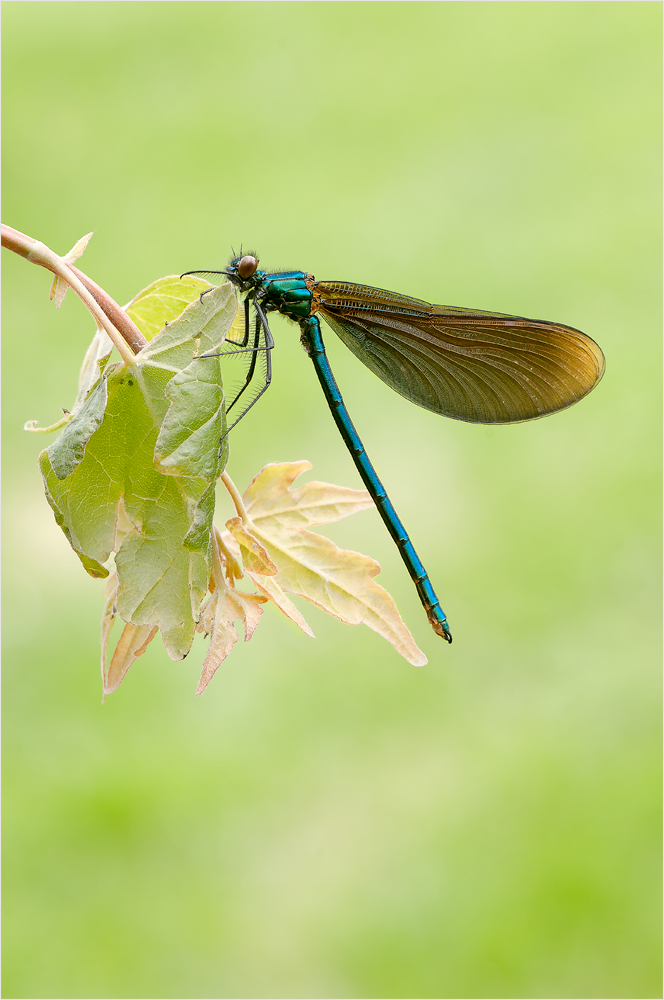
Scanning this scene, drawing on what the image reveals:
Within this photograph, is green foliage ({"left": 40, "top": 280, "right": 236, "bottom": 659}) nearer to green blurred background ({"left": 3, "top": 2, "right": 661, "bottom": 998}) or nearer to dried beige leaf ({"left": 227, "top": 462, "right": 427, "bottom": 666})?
dried beige leaf ({"left": 227, "top": 462, "right": 427, "bottom": 666})

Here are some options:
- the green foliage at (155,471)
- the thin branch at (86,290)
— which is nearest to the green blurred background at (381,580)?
the green foliage at (155,471)

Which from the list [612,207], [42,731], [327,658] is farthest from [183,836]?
[612,207]

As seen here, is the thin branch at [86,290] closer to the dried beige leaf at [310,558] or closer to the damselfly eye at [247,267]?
the dried beige leaf at [310,558]

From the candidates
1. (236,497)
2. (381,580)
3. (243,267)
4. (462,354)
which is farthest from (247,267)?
(381,580)

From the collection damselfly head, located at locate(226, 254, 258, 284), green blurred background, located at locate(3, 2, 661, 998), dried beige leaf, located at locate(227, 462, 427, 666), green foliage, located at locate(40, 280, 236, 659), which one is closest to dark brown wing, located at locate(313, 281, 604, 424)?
damselfly head, located at locate(226, 254, 258, 284)

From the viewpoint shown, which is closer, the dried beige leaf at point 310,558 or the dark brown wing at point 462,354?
the dried beige leaf at point 310,558

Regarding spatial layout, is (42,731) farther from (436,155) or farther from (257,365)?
(436,155)

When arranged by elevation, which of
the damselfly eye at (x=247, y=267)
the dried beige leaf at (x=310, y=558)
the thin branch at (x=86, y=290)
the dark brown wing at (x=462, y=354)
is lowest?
the dried beige leaf at (x=310, y=558)
